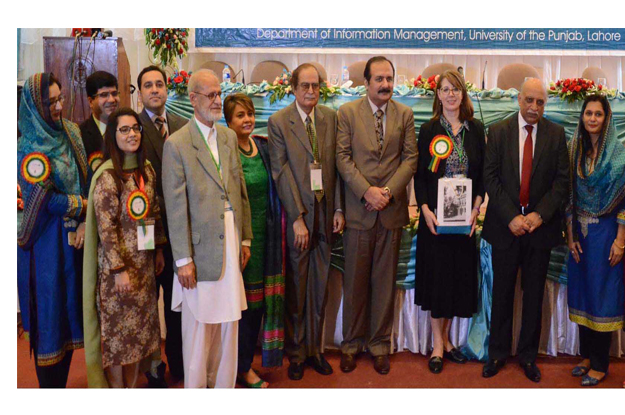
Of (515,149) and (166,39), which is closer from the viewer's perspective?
(515,149)

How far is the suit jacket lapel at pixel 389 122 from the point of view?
3.52 meters

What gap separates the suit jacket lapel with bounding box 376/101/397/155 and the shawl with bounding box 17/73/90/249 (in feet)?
5.69

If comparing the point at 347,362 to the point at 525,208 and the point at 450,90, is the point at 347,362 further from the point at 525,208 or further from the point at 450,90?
the point at 450,90

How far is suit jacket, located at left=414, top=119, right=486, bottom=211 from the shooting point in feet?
11.6

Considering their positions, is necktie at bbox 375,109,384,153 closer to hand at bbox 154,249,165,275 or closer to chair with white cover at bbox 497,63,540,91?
hand at bbox 154,249,165,275

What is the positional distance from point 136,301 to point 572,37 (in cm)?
691

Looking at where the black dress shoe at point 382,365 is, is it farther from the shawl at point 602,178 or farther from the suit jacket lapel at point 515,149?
the shawl at point 602,178

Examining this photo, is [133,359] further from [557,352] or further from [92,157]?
[557,352]

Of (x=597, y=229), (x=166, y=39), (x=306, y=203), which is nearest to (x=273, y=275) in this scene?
(x=306, y=203)

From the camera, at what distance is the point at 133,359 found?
118 inches

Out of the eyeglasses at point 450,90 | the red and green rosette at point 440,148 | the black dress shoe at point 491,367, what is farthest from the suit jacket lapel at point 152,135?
the black dress shoe at point 491,367

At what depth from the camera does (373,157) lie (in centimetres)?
352

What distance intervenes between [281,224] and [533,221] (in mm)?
1467

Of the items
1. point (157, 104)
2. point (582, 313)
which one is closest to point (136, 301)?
point (157, 104)
